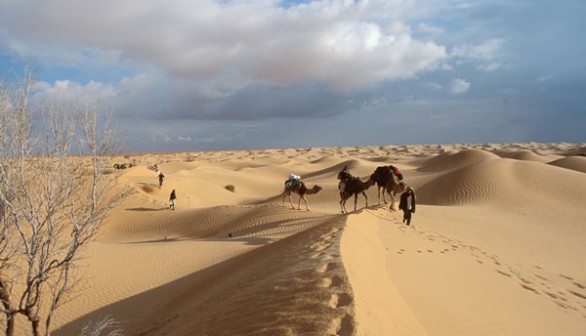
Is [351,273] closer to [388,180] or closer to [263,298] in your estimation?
[263,298]

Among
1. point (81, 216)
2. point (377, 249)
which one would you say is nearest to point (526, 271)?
point (377, 249)

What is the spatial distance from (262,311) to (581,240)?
17.3 metres

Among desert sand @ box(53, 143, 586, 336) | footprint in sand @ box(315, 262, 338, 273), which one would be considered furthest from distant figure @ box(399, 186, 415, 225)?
footprint in sand @ box(315, 262, 338, 273)

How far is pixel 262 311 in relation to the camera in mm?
5523

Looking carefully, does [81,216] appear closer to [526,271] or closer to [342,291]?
[342,291]

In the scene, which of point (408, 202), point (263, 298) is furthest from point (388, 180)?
point (263, 298)

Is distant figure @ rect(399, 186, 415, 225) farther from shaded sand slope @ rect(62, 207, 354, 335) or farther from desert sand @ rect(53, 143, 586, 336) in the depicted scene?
shaded sand slope @ rect(62, 207, 354, 335)

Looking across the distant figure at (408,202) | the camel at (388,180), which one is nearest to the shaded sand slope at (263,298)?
the distant figure at (408,202)

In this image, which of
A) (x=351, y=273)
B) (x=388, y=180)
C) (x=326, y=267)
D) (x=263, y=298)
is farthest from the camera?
(x=388, y=180)

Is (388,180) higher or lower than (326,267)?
higher

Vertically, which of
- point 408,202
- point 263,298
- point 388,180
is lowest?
point 263,298

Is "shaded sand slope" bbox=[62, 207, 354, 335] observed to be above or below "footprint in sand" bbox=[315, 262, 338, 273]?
below

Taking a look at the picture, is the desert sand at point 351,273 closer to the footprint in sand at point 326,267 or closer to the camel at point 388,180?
the footprint in sand at point 326,267

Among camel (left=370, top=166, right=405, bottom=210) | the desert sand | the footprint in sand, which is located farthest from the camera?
camel (left=370, top=166, right=405, bottom=210)
